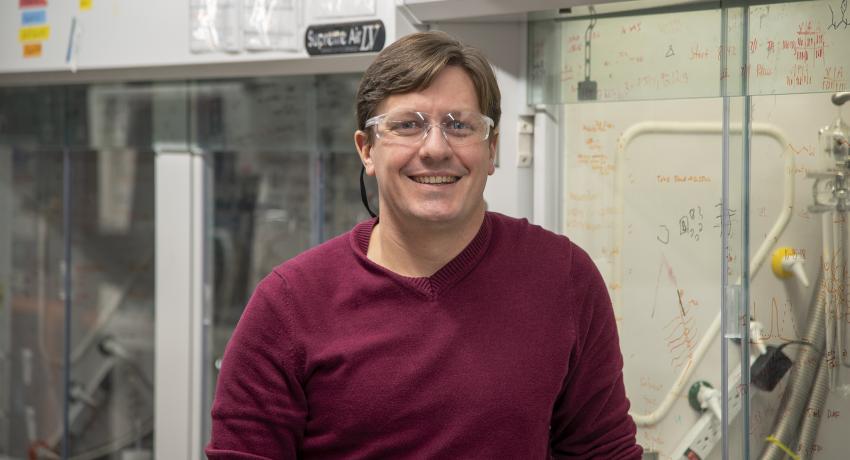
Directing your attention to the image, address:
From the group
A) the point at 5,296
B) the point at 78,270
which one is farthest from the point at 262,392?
the point at 5,296

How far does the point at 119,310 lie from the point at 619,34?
2105 millimetres

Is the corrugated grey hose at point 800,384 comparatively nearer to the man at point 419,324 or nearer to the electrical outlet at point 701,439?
the electrical outlet at point 701,439

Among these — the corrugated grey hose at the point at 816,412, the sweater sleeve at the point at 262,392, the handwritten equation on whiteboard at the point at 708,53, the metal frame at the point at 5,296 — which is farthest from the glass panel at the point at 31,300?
the corrugated grey hose at the point at 816,412

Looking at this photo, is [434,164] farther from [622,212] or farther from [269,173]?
[269,173]

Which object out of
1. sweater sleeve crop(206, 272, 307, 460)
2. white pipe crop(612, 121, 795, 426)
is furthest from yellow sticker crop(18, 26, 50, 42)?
sweater sleeve crop(206, 272, 307, 460)

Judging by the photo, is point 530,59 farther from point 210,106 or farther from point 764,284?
point 210,106

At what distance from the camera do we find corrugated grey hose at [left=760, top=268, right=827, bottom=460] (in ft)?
6.79

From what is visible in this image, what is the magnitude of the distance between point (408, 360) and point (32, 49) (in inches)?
85.2

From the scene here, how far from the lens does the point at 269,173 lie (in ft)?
10.3

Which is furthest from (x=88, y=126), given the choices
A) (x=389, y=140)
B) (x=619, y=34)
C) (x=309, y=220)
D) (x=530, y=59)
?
(x=389, y=140)

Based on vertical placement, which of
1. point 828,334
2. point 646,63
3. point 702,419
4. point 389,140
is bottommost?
point 702,419

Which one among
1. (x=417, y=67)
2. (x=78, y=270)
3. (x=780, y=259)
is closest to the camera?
(x=417, y=67)

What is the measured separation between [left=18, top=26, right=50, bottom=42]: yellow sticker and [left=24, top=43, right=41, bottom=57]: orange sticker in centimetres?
2

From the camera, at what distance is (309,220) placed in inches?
121
